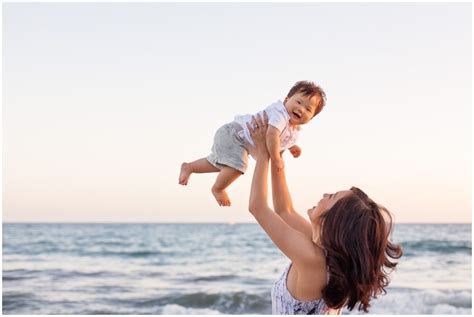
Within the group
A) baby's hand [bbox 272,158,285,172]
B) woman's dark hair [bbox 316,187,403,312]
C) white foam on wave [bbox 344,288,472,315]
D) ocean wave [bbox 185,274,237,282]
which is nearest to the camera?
woman's dark hair [bbox 316,187,403,312]

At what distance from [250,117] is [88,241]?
23.2m

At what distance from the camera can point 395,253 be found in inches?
104

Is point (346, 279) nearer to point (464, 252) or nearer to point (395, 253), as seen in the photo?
point (395, 253)

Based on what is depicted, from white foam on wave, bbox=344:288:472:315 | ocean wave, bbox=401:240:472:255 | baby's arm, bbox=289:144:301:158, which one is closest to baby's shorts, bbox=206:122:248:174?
baby's arm, bbox=289:144:301:158

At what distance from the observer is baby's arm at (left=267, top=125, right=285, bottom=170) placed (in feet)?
9.45

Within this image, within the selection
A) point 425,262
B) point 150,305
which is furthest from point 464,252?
point 150,305

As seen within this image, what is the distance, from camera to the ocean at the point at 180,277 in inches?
494

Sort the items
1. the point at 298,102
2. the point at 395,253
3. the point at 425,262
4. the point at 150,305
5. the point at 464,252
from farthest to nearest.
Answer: the point at 464,252, the point at 425,262, the point at 150,305, the point at 298,102, the point at 395,253

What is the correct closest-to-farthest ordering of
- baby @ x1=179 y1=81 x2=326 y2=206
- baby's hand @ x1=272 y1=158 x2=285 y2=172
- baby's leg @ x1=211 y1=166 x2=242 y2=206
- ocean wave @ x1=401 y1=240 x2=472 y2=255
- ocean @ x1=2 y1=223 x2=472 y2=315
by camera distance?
baby's hand @ x1=272 y1=158 x2=285 y2=172, baby @ x1=179 y1=81 x2=326 y2=206, baby's leg @ x1=211 y1=166 x2=242 y2=206, ocean @ x1=2 y1=223 x2=472 y2=315, ocean wave @ x1=401 y1=240 x2=472 y2=255

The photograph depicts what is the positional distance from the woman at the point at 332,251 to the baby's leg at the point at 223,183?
0.58 metres

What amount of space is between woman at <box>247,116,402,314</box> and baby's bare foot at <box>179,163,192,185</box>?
2.60ft

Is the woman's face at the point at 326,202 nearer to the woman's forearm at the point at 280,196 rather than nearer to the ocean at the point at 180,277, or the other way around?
the woman's forearm at the point at 280,196

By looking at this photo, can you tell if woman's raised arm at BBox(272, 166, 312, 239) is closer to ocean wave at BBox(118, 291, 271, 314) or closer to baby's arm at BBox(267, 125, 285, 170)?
baby's arm at BBox(267, 125, 285, 170)

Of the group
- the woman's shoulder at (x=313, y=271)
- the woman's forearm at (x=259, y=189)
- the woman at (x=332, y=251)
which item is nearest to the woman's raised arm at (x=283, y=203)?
the woman's forearm at (x=259, y=189)
